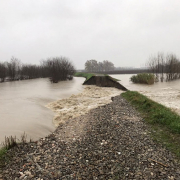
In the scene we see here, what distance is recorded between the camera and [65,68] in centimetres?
4275

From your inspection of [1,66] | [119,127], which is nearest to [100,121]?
[119,127]

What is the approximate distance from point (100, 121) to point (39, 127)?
2.91 metres

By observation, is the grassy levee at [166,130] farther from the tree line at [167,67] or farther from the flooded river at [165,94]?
the tree line at [167,67]

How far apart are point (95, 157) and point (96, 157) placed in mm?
29

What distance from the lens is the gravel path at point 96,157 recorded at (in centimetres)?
384

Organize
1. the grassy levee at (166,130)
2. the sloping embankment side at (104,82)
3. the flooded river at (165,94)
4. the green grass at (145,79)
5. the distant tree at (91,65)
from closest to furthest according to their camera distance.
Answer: the grassy levee at (166,130), the flooded river at (165,94), the sloping embankment side at (104,82), the green grass at (145,79), the distant tree at (91,65)

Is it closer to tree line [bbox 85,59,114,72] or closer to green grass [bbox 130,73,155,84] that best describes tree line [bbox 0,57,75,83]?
green grass [bbox 130,73,155,84]

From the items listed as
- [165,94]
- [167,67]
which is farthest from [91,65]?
[165,94]

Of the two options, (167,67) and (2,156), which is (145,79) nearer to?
(167,67)

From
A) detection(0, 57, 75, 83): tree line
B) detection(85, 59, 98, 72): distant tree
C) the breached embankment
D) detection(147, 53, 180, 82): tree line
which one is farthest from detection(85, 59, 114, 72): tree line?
the breached embankment

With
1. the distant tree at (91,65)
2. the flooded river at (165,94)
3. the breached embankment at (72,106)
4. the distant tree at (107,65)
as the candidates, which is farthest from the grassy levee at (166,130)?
the distant tree at (107,65)

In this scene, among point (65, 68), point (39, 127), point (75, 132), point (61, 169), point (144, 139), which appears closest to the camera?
point (61, 169)

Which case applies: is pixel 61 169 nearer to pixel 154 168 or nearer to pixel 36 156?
pixel 36 156

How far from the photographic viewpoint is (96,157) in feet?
15.0
